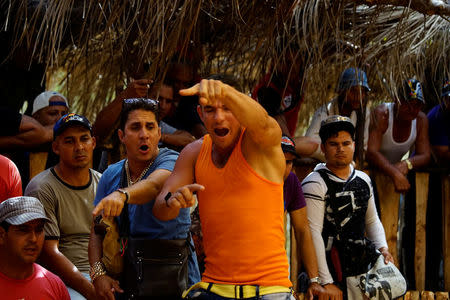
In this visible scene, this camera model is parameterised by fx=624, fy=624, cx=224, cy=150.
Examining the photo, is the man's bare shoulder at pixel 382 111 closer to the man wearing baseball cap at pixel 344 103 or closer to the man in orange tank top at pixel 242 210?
the man wearing baseball cap at pixel 344 103

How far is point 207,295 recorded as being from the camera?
117 inches

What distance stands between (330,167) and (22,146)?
2.33 meters

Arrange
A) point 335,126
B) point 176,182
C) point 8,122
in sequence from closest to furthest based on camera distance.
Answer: point 176,182
point 335,126
point 8,122

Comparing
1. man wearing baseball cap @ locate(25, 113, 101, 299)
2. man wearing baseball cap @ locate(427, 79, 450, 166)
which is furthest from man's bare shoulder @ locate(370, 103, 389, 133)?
man wearing baseball cap @ locate(25, 113, 101, 299)

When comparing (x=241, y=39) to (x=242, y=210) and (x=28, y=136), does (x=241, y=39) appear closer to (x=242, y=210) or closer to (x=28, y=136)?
(x=28, y=136)

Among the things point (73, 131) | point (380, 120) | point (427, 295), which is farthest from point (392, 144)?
point (73, 131)

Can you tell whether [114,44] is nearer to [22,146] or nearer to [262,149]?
[22,146]

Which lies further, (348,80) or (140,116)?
(348,80)

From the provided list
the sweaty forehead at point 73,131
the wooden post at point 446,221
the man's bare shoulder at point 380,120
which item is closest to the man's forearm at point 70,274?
the sweaty forehead at point 73,131

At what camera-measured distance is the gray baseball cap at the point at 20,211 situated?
370 centimetres

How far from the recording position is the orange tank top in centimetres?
287

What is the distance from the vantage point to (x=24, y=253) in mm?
3672

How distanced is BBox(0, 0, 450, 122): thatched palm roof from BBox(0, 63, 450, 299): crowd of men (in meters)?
0.27

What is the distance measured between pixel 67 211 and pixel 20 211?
0.53 meters
